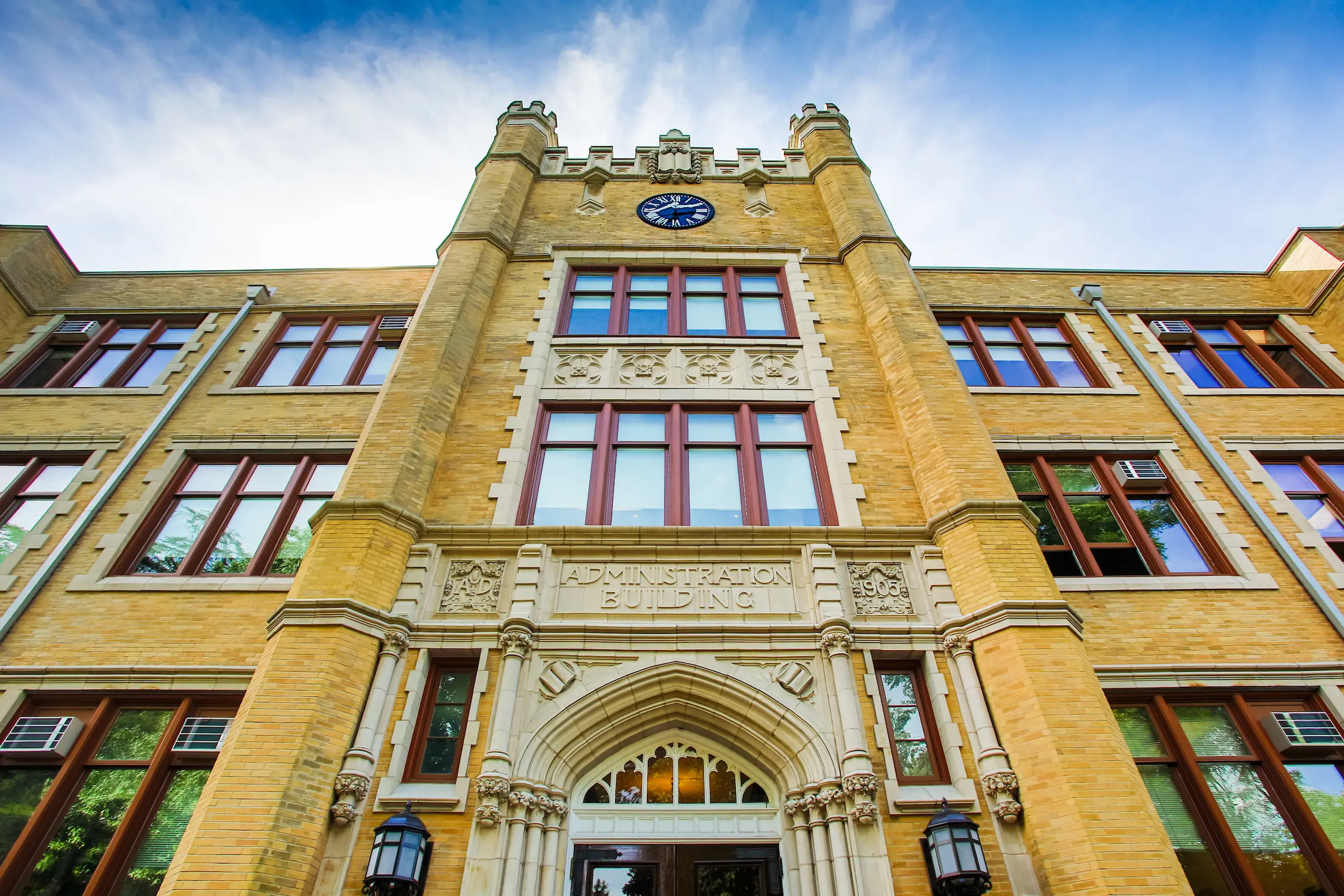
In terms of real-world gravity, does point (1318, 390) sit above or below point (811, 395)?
above

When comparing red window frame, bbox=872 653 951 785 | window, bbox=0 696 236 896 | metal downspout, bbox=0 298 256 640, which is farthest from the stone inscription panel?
metal downspout, bbox=0 298 256 640

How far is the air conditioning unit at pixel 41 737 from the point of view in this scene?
8273 mm

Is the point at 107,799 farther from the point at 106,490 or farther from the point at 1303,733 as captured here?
the point at 1303,733

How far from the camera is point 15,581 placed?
32.6 ft

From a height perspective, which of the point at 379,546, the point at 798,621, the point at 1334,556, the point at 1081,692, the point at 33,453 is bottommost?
the point at 1081,692

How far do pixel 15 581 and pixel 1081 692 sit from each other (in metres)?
12.7

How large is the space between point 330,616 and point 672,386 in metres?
6.12

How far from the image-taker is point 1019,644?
773 cm

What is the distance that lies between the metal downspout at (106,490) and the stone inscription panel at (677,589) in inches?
269

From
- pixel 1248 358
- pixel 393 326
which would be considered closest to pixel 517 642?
pixel 393 326

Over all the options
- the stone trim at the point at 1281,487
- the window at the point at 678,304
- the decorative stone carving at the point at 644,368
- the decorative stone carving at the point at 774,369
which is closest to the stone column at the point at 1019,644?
the decorative stone carving at the point at 774,369

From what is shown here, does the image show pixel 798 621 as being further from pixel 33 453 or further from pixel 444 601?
pixel 33 453

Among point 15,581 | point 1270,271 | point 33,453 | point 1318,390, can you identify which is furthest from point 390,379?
point 1270,271

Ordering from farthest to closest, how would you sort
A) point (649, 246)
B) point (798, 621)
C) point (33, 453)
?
point (649, 246) < point (33, 453) < point (798, 621)
